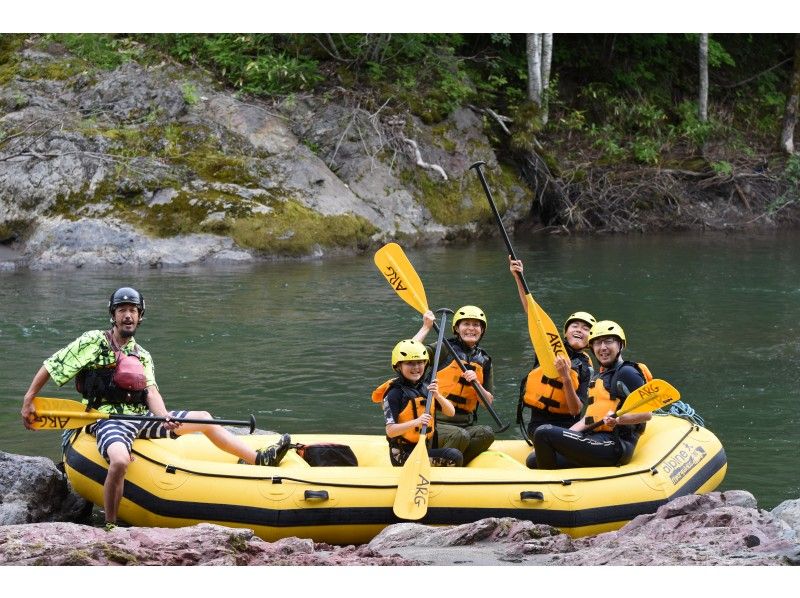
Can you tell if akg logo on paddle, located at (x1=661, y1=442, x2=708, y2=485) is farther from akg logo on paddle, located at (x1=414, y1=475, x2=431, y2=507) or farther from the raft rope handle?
akg logo on paddle, located at (x1=414, y1=475, x2=431, y2=507)

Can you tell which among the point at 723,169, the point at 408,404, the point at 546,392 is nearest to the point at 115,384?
the point at 408,404

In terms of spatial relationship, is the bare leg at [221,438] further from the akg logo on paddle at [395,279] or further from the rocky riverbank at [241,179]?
the rocky riverbank at [241,179]

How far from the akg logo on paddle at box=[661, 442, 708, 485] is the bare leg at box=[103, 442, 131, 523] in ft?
9.04

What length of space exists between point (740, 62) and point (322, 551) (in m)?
19.2

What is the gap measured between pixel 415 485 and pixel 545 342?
4.48 feet

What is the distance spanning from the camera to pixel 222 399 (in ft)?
27.4

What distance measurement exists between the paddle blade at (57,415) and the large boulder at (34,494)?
1.12ft

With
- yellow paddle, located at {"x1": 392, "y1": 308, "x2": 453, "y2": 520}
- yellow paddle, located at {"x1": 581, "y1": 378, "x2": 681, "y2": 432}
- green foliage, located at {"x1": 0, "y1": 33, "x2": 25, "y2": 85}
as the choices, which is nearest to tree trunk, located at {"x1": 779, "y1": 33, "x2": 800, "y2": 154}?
green foliage, located at {"x1": 0, "y1": 33, "x2": 25, "y2": 85}

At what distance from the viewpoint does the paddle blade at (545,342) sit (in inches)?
244

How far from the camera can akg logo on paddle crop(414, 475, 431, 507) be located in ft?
17.6

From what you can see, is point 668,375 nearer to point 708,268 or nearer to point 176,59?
point 708,268

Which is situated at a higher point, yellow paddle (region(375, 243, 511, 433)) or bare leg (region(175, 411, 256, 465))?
yellow paddle (region(375, 243, 511, 433))

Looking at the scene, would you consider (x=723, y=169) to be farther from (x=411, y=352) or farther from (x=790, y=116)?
(x=411, y=352)

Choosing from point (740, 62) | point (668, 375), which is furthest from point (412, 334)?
point (740, 62)
